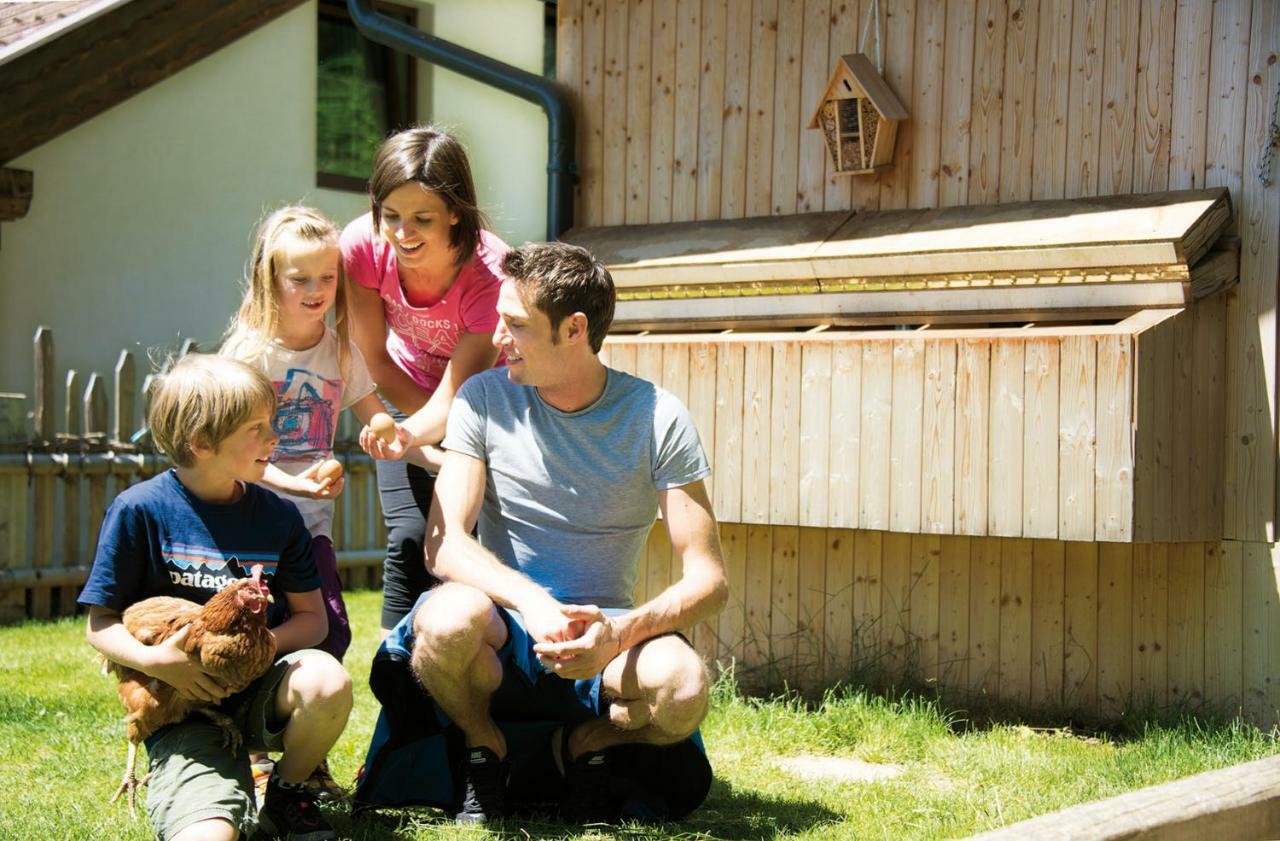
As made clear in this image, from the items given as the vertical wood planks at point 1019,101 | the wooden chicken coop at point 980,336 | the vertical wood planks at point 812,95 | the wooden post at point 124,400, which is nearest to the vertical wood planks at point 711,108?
the wooden chicken coop at point 980,336

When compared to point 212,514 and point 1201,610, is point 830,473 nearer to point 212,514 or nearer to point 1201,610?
point 1201,610

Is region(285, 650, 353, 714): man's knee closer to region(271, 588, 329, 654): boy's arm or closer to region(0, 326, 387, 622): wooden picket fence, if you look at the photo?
region(271, 588, 329, 654): boy's arm

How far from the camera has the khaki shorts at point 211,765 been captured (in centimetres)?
286

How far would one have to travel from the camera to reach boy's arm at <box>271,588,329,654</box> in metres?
3.19

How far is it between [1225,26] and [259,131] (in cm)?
728

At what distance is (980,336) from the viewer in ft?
15.4

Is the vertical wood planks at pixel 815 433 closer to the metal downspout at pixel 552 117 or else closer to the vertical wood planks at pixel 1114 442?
the vertical wood planks at pixel 1114 442

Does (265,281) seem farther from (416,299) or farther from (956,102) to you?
(956,102)

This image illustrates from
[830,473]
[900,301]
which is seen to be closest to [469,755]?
[830,473]

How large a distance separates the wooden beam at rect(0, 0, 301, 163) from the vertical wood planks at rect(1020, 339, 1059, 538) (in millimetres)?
5810

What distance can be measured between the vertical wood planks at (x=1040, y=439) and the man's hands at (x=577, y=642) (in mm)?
1846

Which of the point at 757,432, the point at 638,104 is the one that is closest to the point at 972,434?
the point at 757,432

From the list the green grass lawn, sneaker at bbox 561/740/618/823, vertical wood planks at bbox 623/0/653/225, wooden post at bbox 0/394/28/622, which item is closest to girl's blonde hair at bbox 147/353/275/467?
the green grass lawn

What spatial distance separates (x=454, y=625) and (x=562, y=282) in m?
0.81
